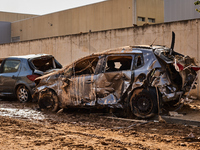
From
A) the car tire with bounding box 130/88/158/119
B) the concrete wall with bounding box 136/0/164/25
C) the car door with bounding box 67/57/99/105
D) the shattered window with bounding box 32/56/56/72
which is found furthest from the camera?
the concrete wall with bounding box 136/0/164/25

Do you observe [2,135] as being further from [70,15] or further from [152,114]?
[70,15]

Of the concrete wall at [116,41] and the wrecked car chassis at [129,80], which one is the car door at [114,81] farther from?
the concrete wall at [116,41]

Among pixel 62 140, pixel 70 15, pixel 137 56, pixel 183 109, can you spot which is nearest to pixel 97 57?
pixel 137 56

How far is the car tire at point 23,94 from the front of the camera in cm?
1080

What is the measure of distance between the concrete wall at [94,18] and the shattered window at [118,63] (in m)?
17.4

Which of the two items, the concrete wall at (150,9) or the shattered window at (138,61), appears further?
the concrete wall at (150,9)

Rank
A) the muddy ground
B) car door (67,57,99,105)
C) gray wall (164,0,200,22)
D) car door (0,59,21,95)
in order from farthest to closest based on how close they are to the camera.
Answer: gray wall (164,0,200,22)
car door (0,59,21,95)
car door (67,57,99,105)
the muddy ground

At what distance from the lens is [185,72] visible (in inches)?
306

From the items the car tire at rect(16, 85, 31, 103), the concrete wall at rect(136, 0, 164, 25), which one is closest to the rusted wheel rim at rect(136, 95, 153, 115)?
the car tire at rect(16, 85, 31, 103)

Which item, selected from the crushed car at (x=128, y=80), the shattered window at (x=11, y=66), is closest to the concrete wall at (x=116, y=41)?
the crushed car at (x=128, y=80)

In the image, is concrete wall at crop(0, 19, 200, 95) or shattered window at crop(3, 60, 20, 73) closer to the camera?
shattered window at crop(3, 60, 20, 73)

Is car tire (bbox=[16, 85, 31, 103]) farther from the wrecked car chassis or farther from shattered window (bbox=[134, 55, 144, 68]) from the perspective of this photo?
shattered window (bbox=[134, 55, 144, 68])

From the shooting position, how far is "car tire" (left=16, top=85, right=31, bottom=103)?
1080 cm

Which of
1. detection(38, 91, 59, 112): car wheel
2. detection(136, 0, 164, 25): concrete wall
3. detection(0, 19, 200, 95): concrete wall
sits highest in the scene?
detection(136, 0, 164, 25): concrete wall
